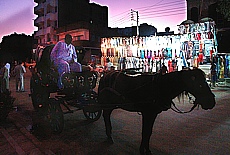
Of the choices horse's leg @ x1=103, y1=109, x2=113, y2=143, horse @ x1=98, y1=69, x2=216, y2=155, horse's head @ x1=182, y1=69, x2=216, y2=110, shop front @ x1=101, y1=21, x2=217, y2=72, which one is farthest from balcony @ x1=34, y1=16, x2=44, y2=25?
horse's head @ x1=182, y1=69, x2=216, y2=110

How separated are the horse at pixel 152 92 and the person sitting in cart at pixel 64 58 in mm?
1598

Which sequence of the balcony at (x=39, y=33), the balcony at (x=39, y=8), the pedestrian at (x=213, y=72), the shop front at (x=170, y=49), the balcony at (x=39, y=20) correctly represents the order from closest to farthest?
the shop front at (x=170, y=49), the pedestrian at (x=213, y=72), the balcony at (x=39, y=33), the balcony at (x=39, y=20), the balcony at (x=39, y=8)

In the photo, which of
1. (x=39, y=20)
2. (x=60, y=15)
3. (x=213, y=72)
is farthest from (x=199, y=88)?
(x=39, y=20)

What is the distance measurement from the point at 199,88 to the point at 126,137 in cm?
238

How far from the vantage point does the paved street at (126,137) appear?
4633mm

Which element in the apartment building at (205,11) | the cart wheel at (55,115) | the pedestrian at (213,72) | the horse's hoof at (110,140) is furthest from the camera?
the apartment building at (205,11)

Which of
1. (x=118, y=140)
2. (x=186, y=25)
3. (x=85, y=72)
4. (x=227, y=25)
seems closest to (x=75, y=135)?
(x=118, y=140)

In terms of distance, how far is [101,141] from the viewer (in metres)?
5.17

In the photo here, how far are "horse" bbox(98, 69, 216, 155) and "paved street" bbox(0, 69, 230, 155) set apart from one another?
0.49 m

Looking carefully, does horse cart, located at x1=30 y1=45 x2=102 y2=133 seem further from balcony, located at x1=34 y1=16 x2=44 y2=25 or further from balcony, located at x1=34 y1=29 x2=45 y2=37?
balcony, located at x1=34 y1=16 x2=44 y2=25

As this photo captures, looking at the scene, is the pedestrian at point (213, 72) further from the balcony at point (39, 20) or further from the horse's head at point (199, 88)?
the balcony at point (39, 20)

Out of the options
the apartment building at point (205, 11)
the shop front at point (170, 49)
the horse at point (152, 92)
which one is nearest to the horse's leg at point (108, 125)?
the horse at point (152, 92)

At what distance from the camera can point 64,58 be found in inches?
245

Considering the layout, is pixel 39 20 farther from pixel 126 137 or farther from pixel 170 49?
pixel 126 137
